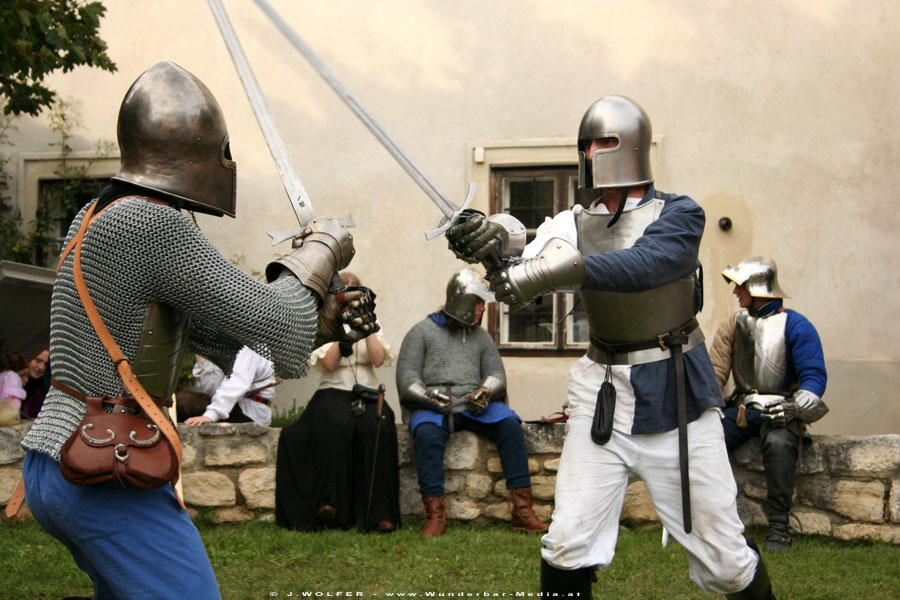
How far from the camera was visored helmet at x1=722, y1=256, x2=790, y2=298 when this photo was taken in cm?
669

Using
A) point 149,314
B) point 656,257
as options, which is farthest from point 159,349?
point 656,257

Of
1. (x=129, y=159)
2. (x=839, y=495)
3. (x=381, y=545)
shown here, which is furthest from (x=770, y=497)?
(x=129, y=159)

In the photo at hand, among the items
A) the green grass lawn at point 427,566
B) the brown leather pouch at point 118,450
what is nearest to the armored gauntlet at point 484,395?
the green grass lawn at point 427,566

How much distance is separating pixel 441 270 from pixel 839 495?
3.75 meters

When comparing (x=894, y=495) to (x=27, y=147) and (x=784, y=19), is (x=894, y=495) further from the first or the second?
(x=27, y=147)

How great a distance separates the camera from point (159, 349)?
8.74 feet

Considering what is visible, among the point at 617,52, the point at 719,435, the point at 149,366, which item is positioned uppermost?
the point at 617,52

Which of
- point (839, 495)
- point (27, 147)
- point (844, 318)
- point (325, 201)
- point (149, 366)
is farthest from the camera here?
point (27, 147)

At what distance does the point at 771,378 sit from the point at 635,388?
3033mm

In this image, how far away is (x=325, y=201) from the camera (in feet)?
29.8

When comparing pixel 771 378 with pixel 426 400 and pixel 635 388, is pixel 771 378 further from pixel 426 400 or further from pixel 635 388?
pixel 635 388

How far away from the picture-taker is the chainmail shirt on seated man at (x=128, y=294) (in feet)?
8.43

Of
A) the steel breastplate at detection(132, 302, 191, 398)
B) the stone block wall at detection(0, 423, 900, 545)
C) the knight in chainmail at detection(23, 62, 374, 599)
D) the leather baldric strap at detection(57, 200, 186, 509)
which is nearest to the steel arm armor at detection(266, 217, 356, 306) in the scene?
the knight in chainmail at detection(23, 62, 374, 599)

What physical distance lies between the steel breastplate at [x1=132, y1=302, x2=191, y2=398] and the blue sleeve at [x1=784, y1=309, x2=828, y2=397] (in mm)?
4673
